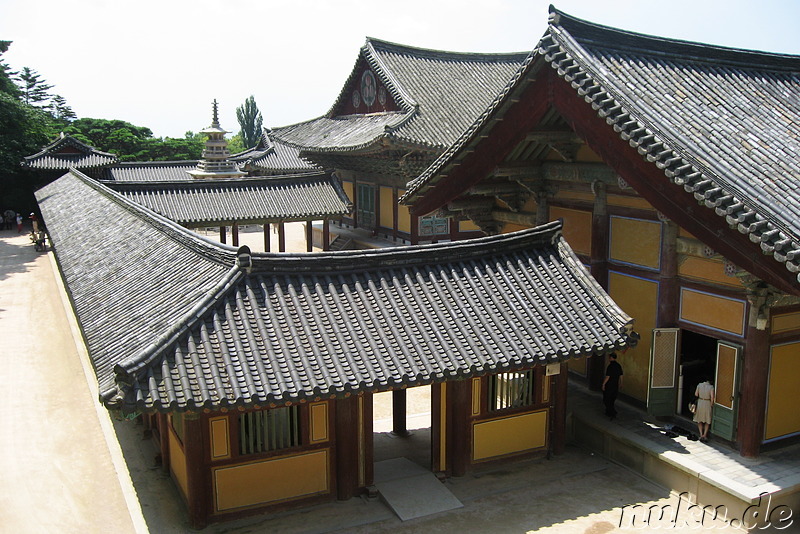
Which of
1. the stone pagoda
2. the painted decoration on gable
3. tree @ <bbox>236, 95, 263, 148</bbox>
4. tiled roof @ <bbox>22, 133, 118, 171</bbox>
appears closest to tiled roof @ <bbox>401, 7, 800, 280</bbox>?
the painted decoration on gable

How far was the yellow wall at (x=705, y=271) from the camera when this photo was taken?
37.4 feet

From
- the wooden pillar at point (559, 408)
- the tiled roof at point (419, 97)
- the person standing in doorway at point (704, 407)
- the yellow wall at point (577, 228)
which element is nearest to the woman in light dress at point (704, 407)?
the person standing in doorway at point (704, 407)

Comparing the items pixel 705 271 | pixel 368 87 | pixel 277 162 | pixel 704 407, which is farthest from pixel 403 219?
pixel 704 407

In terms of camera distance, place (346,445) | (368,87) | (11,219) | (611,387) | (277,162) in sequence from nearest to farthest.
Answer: (346,445)
(611,387)
(368,87)
(277,162)
(11,219)

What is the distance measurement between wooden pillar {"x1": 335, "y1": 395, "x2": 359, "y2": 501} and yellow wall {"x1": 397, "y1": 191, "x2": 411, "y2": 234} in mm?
18659

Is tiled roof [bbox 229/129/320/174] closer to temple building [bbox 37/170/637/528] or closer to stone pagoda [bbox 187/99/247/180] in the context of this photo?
stone pagoda [bbox 187/99/247/180]

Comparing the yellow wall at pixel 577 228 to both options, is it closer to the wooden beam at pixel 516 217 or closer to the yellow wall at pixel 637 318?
the wooden beam at pixel 516 217

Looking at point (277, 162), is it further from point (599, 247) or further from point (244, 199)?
point (599, 247)

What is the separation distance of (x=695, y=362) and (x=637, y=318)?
2.88 metres

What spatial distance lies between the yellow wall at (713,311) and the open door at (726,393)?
33cm

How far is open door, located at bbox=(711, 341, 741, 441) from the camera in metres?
11.4

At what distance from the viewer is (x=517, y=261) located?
40.8ft

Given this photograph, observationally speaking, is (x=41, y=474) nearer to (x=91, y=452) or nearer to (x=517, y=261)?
(x=91, y=452)

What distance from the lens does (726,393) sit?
1155 centimetres
